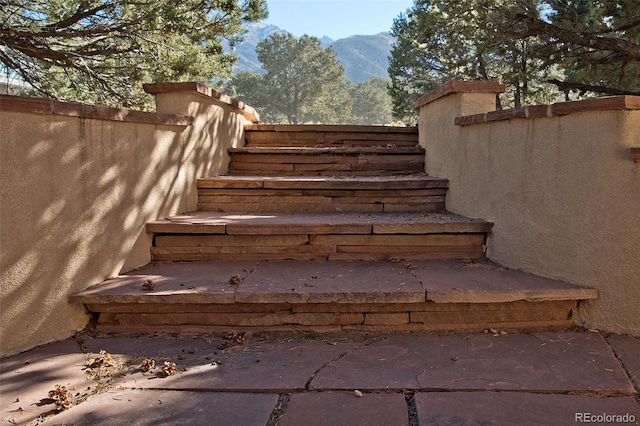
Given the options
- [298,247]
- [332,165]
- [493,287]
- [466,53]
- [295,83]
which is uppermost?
[295,83]

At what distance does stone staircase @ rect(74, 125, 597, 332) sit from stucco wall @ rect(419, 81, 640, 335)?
0.10 m

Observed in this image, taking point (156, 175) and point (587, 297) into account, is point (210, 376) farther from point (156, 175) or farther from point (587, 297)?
point (587, 297)

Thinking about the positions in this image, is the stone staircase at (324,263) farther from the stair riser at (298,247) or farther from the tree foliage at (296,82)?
the tree foliage at (296,82)

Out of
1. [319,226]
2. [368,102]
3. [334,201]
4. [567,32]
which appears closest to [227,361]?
[319,226]

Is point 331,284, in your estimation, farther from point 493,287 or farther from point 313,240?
point 493,287

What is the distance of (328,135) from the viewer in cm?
439

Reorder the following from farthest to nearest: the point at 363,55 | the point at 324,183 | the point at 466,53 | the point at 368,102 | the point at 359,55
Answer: the point at 363,55, the point at 359,55, the point at 368,102, the point at 466,53, the point at 324,183

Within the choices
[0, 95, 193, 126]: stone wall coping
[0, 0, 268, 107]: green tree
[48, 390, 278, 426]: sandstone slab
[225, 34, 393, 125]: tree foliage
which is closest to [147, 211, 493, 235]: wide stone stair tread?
[0, 95, 193, 126]: stone wall coping

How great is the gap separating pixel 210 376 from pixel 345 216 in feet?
4.87

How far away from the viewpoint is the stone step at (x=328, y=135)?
4.32m

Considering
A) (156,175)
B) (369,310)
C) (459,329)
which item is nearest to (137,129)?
(156,175)

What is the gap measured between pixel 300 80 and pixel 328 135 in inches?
1483

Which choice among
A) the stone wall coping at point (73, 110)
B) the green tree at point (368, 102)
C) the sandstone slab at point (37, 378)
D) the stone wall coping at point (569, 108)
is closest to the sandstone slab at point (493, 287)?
the stone wall coping at point (569, 108)

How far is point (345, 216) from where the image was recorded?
2840 millimetres
